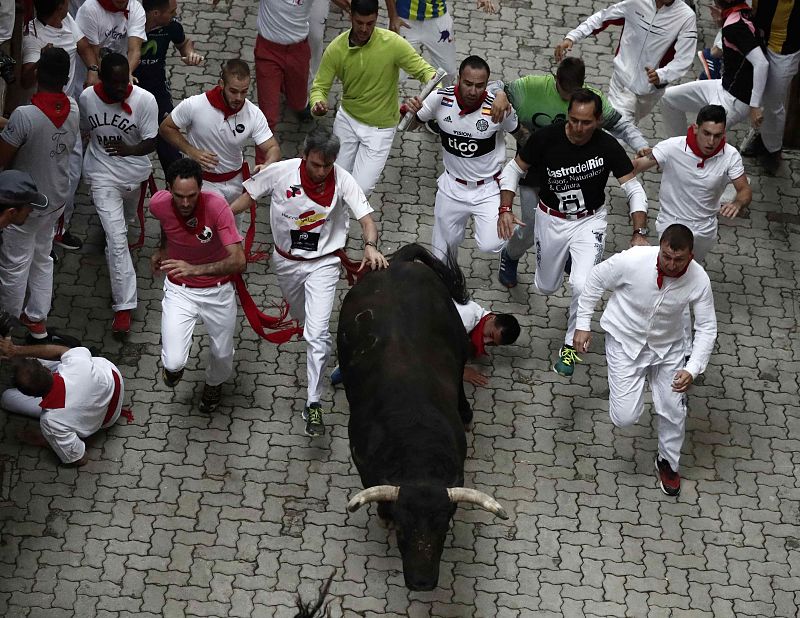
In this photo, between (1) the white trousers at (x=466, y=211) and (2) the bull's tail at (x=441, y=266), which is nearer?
(2) the bull's tail at (x=441, y=266)

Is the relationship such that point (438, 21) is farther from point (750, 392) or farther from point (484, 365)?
point (750, 392)

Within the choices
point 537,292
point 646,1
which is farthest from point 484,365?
point 646,1

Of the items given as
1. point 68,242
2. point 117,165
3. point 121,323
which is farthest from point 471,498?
point 68,242

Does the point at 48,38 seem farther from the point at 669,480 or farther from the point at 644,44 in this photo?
the point at 669,480

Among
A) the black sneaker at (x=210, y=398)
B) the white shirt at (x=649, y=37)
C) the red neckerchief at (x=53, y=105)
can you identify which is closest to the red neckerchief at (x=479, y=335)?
the black sneaker at (x=210, y=398)

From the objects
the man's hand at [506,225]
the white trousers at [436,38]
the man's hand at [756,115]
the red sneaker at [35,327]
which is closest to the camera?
the red sneaker at [35,327]

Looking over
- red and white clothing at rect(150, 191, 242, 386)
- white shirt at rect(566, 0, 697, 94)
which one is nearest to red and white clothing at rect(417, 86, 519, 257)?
white shirt at rect(566, 0, 697, 94)

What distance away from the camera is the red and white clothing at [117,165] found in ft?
35.1

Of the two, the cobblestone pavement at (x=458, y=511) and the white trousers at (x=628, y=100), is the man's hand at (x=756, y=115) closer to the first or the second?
the white trousers at (x=628, y=100)

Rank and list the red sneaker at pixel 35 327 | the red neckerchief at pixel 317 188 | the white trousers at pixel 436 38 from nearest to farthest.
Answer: the red neckerchief at pixel 317 188 < the red sneaker at pixel 35 327 < the white trousers at pixel 436 38

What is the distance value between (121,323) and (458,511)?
10.5ft

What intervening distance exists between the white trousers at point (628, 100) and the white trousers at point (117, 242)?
454 centimetres

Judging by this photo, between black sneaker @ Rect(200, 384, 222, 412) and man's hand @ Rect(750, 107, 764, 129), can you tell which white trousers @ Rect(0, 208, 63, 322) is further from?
man's hand @ Rect(750, 107, 764, 129)

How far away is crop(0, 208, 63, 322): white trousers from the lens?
409 inches
